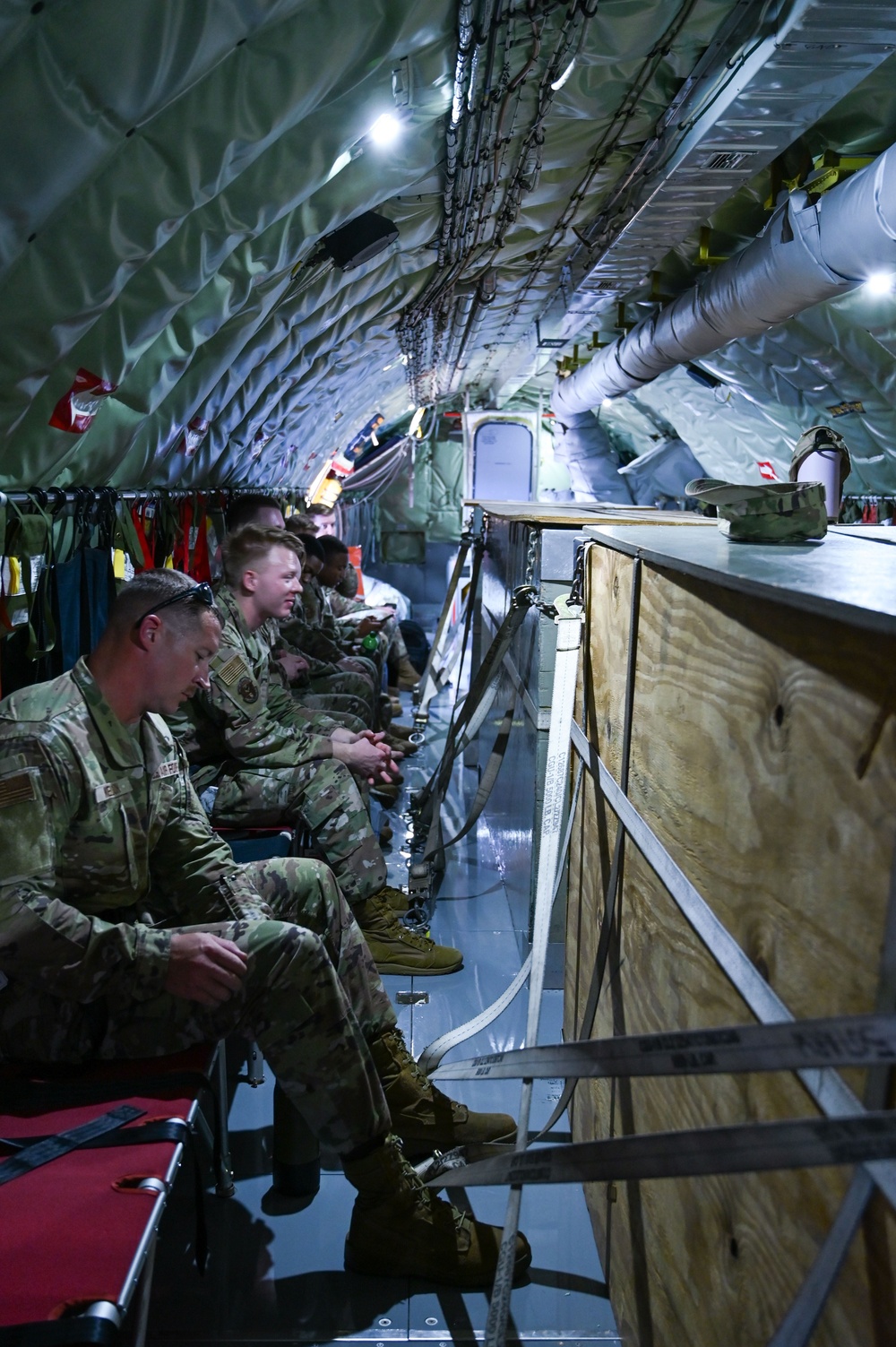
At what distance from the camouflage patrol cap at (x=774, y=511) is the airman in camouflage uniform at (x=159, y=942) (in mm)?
1263

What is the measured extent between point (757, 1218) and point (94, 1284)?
95cm

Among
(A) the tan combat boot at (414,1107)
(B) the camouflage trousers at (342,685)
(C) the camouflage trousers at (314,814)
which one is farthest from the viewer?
(B) the camouflage trousers at (342,685)

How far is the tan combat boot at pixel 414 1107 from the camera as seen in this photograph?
8.77 feet

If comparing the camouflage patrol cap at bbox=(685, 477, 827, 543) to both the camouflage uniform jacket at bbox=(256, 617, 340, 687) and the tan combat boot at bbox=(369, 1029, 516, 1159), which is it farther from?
the camouflage uniform jacket at bbox=(256, 617, 340, 687)

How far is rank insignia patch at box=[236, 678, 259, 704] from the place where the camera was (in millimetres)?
3883

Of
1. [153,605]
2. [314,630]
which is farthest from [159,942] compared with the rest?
[314,630]

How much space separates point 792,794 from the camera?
1.16 meters

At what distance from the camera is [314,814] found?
3766mm

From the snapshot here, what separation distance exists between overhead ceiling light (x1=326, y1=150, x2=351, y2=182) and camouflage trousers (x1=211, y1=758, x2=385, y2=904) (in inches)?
84.3

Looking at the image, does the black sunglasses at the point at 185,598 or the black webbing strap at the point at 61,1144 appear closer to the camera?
the black webbing strap at the point at 61,1144

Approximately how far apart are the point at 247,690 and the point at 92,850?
1666 mm

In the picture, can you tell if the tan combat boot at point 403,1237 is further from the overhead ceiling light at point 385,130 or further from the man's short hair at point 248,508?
the man's short hair at point 248,508

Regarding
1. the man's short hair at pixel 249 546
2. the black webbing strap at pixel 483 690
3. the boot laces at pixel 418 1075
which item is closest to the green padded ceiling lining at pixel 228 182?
the man's short hair at pixel 249 546

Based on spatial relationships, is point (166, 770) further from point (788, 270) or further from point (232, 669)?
point (788, 270)
